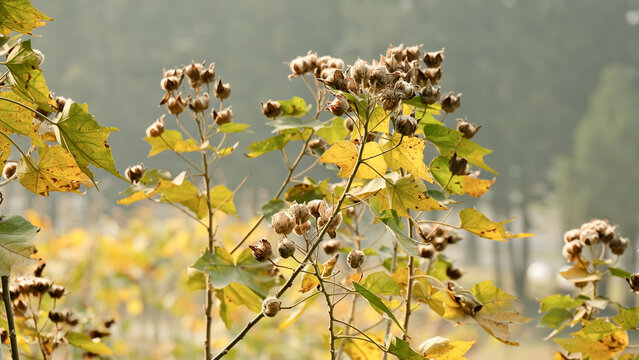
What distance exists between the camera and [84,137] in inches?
19.0

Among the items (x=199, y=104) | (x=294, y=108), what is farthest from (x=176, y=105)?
(x=294, y=108)

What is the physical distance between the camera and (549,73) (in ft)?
45.8

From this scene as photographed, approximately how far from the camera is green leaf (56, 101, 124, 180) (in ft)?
1.58

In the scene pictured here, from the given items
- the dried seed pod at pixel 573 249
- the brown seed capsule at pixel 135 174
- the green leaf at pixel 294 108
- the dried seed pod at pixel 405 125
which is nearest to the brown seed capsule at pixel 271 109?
the green leaf at pixel 294 108

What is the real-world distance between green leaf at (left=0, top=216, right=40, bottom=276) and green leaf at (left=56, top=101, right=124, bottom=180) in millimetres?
58

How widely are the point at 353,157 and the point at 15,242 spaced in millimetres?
269

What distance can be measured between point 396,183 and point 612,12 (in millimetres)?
15322

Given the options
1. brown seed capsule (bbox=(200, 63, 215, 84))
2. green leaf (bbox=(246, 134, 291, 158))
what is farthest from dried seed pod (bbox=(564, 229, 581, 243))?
brown seed capsule (bbox=(200, 63, 215, 84))

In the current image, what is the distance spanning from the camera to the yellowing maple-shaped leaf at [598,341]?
2.19ft

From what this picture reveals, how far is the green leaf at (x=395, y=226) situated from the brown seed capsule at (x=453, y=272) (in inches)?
10.4

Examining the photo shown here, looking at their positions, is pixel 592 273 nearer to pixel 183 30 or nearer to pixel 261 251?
pixel 261 251

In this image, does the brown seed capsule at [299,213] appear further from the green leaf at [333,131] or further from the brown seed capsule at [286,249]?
the green leaf at [333,131]

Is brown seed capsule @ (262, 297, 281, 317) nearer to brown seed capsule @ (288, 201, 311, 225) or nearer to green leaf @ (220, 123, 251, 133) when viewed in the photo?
brown seed capsule @ (288, 201, 311, 225)

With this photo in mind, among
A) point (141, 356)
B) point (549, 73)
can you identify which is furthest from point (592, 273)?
point (549, 73)
